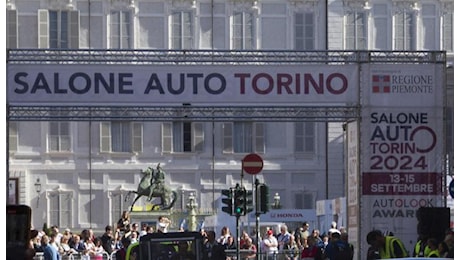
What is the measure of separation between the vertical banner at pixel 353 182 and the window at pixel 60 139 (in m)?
33.2

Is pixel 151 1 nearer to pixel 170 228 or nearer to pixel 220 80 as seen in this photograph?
pixel 170 228

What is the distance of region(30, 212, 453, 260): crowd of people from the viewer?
28578 millimetres

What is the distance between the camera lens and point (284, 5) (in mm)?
70875

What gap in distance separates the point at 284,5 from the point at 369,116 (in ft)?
120

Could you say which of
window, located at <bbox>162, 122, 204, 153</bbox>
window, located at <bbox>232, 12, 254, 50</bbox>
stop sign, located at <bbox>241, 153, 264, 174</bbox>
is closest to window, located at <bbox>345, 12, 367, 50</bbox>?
window, located at <bbox>232, 12, 254, 50</bbox>

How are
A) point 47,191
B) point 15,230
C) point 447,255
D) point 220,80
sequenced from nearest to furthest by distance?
point 447,255
point 15,230
point 220,80
point 47,191

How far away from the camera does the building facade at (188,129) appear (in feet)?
→ 221

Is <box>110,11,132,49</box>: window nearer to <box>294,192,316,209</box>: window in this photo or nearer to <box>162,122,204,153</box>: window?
<box>162,122,204,153</box>: window

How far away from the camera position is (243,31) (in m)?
70.2

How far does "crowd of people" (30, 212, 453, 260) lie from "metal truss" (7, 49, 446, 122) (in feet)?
7.73

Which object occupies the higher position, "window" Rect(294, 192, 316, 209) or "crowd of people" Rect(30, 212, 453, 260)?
"crowd of people" Rect(30, 212, 453, 260)

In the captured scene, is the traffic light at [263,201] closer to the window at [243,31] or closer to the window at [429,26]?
the window at [243,31]

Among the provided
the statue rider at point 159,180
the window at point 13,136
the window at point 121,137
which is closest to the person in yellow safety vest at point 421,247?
the statue rider at point 159,180

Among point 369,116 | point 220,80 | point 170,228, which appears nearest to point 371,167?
point 369,116
